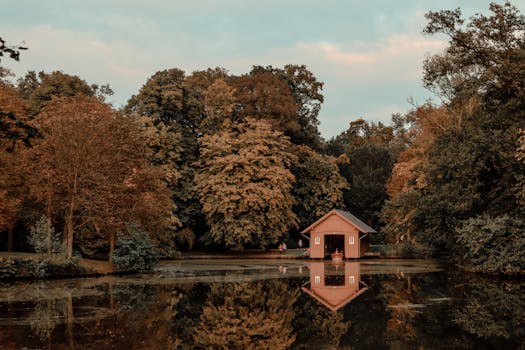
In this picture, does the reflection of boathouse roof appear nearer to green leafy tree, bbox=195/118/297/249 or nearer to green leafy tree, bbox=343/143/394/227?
green leafy tree, bbox=195/118/297/249

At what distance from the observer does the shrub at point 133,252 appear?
35469 millimetres

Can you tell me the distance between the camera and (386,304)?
68.3ft

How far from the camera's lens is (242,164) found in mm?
52312

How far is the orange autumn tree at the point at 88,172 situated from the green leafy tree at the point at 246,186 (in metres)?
14.8

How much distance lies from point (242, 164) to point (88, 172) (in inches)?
775

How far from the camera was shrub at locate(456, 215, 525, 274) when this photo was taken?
31.3 m

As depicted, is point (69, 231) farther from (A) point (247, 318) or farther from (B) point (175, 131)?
(B) point (175, 131)

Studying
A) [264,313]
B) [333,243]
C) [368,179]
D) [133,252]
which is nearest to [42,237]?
[133,252]

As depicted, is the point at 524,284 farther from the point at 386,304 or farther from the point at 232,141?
the point at 232,141

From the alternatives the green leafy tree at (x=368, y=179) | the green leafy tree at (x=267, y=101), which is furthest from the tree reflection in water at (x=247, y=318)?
the green leafy tree at (x=368, y=179)

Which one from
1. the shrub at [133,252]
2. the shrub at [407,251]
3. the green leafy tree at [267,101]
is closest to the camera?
the shrub at [133,252]

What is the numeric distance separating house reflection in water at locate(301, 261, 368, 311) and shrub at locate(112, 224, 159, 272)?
32.0 ft

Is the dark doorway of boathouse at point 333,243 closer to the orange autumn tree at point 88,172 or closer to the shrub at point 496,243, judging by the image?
the shrub at point 496,243

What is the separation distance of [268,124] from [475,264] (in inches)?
1009
